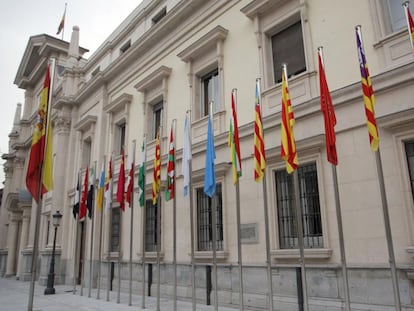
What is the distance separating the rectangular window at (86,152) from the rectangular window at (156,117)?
6594 millimetres

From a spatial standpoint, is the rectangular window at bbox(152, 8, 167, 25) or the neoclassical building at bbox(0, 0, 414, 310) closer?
the neoclassical building at bbox(0, 0, 414, 310)

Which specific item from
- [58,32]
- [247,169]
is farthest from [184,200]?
[58,32]

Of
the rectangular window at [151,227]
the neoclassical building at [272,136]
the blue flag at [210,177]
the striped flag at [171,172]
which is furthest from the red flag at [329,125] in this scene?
the rectangular window at [151,227]

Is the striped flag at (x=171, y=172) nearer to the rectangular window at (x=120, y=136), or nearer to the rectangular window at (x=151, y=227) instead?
the rectangular window at (x=151, y=227)

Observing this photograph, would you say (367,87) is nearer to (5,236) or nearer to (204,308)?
(204,308)

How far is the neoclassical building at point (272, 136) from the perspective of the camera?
693cm

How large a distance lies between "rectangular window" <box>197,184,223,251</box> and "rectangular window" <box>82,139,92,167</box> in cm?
1045

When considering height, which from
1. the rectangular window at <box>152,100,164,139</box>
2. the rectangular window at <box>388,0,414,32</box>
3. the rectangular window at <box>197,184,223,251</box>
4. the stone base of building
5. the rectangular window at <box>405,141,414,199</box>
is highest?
the rectangular window at <box>152,100,164,139</box>

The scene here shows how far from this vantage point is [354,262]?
23.4 feet

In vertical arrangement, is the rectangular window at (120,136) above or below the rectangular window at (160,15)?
below

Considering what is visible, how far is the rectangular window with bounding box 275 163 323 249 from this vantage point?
26.7ft

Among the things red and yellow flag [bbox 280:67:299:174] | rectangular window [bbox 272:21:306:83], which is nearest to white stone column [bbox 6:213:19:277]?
rectangular window [bbox 272:21:306:83]

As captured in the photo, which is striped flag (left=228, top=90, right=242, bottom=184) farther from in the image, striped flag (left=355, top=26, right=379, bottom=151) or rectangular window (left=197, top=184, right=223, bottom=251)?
rectangular window (left=197, top=184, right=223, bottom=251)

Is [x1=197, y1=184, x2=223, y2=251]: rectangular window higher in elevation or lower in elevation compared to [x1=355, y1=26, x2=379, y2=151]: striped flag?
lower
